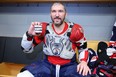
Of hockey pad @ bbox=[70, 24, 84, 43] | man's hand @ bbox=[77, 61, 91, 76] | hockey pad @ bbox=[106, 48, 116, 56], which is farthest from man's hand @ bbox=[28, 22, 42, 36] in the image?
hockey pad @ bbox=[106, 48, 116, 56]

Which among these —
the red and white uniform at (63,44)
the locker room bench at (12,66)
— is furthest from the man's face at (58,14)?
the locker room bench at (12,66)

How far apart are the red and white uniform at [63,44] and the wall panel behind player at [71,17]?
1.70 ft

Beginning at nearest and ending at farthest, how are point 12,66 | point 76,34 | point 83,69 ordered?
point 83,69 → point 76,34 → point 12,66

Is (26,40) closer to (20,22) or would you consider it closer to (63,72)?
(63,72)

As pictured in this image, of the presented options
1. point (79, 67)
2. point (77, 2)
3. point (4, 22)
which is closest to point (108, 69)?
point (79, 67)

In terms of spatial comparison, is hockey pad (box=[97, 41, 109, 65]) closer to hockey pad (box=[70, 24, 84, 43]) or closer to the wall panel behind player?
hockey pad (box=[70, 24, 84, 43])

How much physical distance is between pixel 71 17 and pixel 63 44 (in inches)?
23.9

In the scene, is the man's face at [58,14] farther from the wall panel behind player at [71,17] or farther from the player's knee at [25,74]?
the wall panel behind player at [71,17]

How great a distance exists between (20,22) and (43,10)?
30 cm

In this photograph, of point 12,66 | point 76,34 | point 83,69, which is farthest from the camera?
point 12,66

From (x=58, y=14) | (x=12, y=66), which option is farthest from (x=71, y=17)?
(x=12, y=66)

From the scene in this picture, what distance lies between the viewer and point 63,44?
1.45 meters

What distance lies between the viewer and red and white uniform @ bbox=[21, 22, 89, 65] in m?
1.44

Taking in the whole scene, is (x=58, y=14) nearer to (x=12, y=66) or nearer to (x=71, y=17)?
(x=71, y=17)
